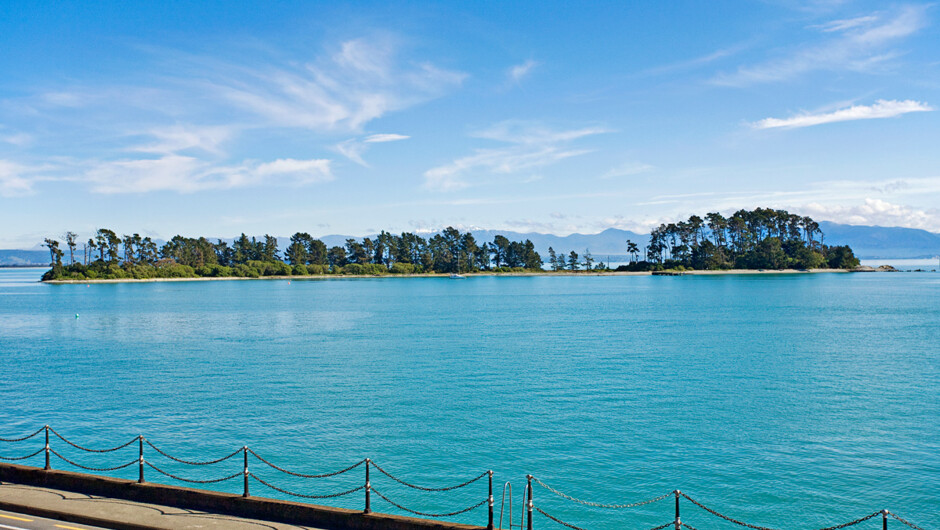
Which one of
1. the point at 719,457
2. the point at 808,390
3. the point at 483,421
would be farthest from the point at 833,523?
the point at 808,390

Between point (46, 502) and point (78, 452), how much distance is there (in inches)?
777

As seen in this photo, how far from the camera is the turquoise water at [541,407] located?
3072 centimetres

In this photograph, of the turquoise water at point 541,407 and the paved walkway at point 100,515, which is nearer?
the paved walkway at point 100,515

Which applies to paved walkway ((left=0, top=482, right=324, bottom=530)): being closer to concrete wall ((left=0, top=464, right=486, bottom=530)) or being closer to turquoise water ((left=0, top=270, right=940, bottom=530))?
concrete wall ((left=0, top=464, right=486, bottom=530))

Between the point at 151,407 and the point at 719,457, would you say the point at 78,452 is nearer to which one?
the point at 151,407

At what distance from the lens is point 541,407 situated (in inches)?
1800

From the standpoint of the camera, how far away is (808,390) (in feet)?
169

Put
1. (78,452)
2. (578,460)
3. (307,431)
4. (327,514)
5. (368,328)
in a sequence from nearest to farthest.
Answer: (327,514) → (578,460) → (78,452) → (307,431) → (368,328)

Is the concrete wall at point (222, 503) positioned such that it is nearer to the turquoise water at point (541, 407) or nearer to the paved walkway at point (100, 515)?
the paved walkway at point (100, 515)

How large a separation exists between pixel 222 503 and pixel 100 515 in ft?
11.0

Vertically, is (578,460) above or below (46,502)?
below

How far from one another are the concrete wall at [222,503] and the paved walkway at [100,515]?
35 cm

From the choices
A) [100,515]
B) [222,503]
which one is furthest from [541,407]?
[100,515]

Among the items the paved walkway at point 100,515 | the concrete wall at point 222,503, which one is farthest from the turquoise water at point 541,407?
the paved walkway at point 100,515
